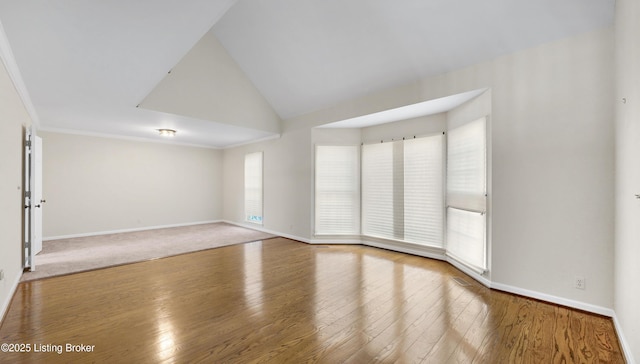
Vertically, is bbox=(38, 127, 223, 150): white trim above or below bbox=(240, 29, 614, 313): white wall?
above

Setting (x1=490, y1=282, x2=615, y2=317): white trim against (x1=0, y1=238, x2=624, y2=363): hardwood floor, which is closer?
(x1=0, y1=238, x2=624, y2=363): hardwood floor

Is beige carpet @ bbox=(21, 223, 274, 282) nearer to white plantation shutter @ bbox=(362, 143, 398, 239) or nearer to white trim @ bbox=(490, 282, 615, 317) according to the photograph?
A: white plantation shutter @ bbox=(362, 143, 398, 239)

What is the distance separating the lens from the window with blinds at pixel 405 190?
4438 millimetres

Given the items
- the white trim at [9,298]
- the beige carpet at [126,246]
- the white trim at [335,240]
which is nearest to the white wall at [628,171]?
the white trim at [335,240]

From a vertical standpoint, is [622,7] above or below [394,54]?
below

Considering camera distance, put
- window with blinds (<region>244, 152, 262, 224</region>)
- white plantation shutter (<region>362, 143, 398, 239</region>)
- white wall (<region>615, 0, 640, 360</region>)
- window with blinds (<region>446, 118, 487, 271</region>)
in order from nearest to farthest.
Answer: white wall (<region>615, 0, 640, 360</region>) < window with blinds (<region>446, 118, 487, 271</region>) < white plantation shutter (<region>362, 143, 398, 239</region>) < window with blinds (<region>244, 152, 262, 224</region>)

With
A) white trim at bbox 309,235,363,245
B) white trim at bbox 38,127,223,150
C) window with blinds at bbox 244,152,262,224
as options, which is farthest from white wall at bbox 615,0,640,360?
white trim at bbox 38,127,223,150

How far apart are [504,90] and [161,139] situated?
7.80m

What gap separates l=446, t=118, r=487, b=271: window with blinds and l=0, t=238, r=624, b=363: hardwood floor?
0.41 m

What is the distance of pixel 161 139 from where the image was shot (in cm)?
727

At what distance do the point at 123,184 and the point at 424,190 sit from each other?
287 inches

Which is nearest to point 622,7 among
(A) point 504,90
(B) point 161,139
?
(A) point 504,90

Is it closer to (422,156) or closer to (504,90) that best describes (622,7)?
(504,90)

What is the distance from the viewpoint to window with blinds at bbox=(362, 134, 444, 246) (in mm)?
4438
